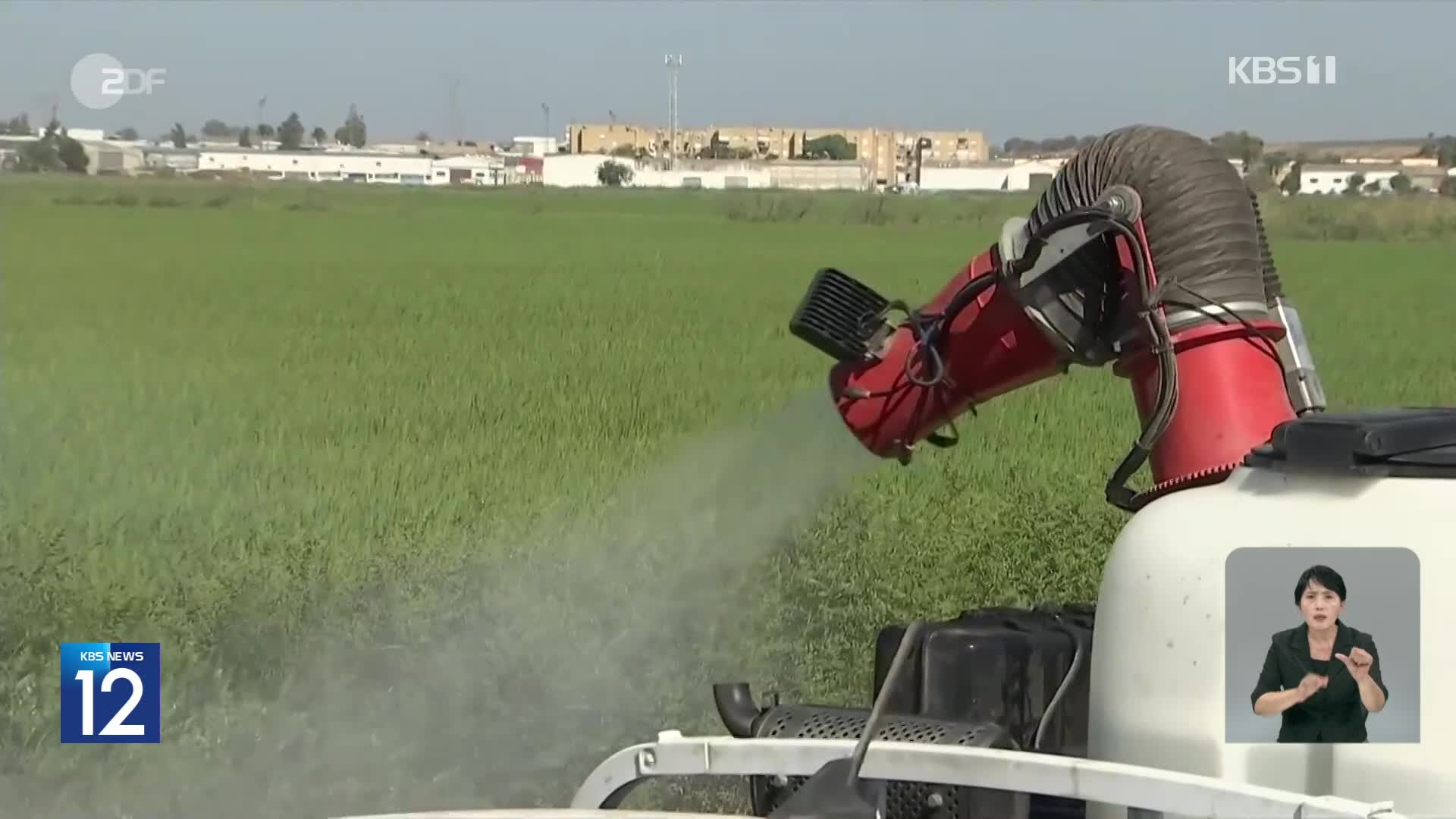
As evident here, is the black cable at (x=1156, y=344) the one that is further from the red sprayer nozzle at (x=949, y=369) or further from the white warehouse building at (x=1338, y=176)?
the white warehouse building at (x=1338, y=176)

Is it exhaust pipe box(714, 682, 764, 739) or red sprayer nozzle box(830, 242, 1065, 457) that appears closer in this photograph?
exhaust pipe box(714, 682, 764, 739)

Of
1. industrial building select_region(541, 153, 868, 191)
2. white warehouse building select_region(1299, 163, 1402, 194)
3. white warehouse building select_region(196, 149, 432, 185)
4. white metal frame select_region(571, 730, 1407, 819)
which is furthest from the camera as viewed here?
white warehouse building select_region(1299, 163, 1402, 194)

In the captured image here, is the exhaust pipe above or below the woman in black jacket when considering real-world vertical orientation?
below

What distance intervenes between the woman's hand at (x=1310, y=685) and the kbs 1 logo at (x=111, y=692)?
10.9 feet

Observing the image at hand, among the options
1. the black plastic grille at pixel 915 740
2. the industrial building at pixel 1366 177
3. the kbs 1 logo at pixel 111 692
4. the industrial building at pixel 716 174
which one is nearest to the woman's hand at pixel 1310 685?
the black plastic grille at pixel 915 740

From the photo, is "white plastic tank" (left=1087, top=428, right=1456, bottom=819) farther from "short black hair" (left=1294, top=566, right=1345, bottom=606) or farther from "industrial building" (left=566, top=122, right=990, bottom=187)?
"industrial building" (left=566, top=122, right=990, bottom=187)

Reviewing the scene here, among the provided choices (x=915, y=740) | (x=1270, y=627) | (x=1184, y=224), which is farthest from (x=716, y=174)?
(x=1270, y=627)

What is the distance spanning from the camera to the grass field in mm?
4473

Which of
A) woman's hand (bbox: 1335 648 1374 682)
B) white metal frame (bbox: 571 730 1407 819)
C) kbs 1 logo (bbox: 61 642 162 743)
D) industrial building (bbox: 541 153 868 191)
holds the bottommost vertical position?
kbs 1 logo (bbox: 61 642 162 743)

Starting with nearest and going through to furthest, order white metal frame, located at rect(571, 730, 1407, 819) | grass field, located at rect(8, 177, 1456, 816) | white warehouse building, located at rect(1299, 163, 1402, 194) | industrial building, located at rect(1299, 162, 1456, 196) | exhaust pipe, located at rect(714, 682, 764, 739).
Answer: white metal frame, located at rect(571, 730, 1407, 819)
exhaust pipe, located at rect(714, 682, 764, 739)
grass field, located at rect(8, 177, 1456, 816)
white warehouse building, located at rect(1299, 163, 1402, 194)
industrial building, located at rect(1299, 162, 1456, 196)

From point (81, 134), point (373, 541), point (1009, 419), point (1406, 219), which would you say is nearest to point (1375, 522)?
point (373, 541)

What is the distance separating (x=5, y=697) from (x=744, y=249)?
329 inches

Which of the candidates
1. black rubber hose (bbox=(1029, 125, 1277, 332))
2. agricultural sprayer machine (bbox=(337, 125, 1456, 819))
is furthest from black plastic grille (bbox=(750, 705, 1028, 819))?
black rubber hose (bbox=(1029, 125, 1277, 332))

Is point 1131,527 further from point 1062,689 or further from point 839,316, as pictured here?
point 839,316
